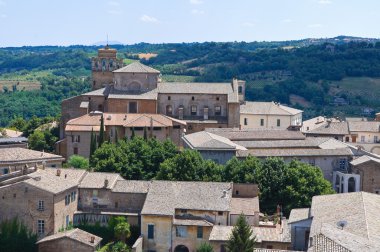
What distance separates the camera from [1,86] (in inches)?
7096

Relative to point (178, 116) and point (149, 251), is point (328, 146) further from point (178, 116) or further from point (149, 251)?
point (149, 251)

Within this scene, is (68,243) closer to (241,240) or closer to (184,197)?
(184,197)

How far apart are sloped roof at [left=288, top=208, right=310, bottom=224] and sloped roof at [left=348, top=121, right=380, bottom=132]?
29.6m

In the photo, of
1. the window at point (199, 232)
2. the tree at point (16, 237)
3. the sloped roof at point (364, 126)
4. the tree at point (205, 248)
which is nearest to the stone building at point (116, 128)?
the tree at point (16, 237)

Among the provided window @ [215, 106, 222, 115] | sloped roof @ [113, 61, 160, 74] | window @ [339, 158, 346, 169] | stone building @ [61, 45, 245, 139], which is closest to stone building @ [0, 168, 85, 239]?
stone building @ [61, 45, 245, 139]

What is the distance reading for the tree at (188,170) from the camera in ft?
174

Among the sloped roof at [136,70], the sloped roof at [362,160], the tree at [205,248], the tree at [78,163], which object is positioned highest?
the sloped roof at [136,70]

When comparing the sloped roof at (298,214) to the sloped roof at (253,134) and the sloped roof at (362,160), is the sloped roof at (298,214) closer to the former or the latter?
the sloped roof at (362,160)

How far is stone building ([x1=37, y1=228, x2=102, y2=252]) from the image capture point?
44250 mm

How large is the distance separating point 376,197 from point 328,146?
16.4m

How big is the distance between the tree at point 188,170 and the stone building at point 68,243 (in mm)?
10249

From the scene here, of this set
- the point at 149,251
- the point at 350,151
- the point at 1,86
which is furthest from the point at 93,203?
the point at 1,86

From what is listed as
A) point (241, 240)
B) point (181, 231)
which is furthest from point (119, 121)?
point (241, 240)

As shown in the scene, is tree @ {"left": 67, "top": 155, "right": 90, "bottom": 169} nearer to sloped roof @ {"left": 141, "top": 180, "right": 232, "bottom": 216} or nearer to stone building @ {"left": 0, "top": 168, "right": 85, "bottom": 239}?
sloped roof @ {"left": 141, "top": 180, "right": 232, "bottom": 216}
